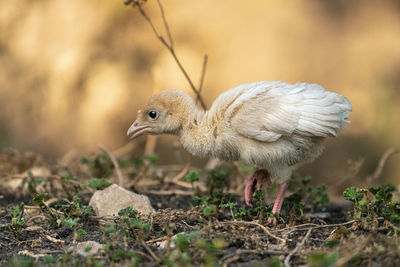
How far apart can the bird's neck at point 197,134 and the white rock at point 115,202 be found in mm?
631

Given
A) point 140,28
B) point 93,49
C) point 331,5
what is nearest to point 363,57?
point 331,5

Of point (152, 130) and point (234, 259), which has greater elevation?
point (152, 130)

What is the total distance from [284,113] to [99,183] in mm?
1849

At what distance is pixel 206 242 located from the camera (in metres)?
3.24

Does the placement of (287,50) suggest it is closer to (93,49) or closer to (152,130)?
(93,49)

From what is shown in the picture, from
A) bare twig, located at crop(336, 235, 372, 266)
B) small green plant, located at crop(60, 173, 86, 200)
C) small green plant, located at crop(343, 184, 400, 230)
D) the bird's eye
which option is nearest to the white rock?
small green plant, located at crop(60, 173, 86, 200)

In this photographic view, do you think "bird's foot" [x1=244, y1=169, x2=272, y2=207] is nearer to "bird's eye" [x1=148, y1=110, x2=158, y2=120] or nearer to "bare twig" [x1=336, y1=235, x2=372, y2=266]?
"bird's eye" [x1=148, y1=110, x2=158, y2=120]

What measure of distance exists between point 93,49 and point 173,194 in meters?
4.79

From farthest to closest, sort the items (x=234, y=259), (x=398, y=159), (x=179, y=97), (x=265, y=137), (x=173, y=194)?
(x=398, y=159) → (x=173, y=194) → (x=179, y=97) → (x=265, y=137) → (x=234, y=259)

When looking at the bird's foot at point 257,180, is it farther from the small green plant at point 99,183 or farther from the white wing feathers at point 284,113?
the small green plant at point 99,183

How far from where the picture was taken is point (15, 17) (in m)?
8.89

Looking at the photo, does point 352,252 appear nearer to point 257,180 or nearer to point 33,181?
point 257,180

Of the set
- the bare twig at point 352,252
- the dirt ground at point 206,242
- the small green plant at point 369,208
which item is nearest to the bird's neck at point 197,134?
the dirt ground at point 206,242

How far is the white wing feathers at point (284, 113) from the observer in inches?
160
